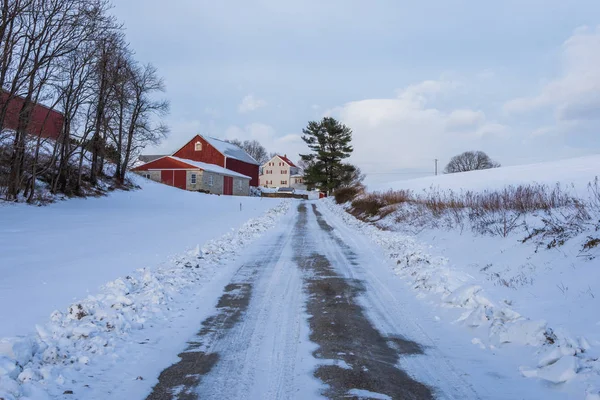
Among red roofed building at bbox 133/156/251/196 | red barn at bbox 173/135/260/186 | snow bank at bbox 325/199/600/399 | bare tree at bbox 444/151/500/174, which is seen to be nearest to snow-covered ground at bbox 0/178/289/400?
snow bank at bbox 325/199/600/399

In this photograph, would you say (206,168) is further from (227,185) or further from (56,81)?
(56,81)

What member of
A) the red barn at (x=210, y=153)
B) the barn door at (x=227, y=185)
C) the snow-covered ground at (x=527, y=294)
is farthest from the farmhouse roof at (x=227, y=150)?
the snow-covered ground at (x=527, y=294)

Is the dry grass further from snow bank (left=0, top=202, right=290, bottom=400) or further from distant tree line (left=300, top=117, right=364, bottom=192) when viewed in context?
distant tree line (left=300, top=117, right=364, bottom=192)

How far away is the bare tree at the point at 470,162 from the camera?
291 ft

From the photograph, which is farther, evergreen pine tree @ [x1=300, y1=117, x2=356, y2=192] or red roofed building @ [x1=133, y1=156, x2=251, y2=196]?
evergreen pine tree @ [x1=300, y1=117, x2=356, y2=192]

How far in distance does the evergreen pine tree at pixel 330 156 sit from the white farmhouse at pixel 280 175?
44.1 meters

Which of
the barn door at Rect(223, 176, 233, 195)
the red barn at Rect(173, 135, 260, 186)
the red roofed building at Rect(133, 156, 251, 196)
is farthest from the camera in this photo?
the red barn at Rect(173, 135, 260, 186)

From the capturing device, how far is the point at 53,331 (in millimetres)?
4676

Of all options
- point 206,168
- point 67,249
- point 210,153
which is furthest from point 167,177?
point 67,249

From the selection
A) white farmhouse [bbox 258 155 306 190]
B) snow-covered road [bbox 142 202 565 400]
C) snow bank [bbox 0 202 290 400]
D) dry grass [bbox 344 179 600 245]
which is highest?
white farmhouse [bbox 258 155 306 190]

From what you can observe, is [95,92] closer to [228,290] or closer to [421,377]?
[228,290]

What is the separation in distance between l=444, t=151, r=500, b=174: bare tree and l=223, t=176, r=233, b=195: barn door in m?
54.7

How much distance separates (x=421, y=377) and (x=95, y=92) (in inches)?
929

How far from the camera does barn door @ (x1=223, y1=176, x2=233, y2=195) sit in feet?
180
